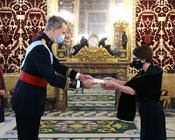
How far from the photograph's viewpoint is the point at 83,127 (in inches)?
294

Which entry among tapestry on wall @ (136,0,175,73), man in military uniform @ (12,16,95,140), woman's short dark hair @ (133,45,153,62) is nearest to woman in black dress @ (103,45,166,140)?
woman's short dark hair @ (133,45,153,62)

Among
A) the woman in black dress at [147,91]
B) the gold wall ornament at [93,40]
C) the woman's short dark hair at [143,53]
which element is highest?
the gold wall ornament at [93,40]

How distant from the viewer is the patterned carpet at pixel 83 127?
6.56 metres

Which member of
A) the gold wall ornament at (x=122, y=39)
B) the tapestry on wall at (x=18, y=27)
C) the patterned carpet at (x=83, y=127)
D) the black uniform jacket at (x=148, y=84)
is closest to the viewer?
the black uniform jacket at (x=148, y=84)

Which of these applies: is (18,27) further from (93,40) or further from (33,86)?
(33,86)

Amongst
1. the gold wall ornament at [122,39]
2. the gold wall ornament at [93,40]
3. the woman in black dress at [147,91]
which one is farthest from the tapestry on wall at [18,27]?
the woman in black dress at [147,91]

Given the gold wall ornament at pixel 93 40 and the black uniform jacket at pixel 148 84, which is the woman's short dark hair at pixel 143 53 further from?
the gold wall ornament at pixel 93 40

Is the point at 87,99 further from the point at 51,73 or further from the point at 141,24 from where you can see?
the point at 51,73

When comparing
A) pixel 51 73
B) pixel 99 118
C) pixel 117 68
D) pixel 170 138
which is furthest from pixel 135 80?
pixel 117 68

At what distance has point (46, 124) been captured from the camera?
25.7ft

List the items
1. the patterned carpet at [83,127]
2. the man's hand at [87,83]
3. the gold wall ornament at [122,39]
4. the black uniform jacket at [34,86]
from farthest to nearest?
1. the gold wall ornament at [122,39]
2. the patterned carpet at [83,127]
3. the man's hand at [87,83]
4. the black uniform jacket at [34,86]

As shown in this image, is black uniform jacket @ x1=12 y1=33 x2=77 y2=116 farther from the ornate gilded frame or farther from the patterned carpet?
the ornate gilded frame

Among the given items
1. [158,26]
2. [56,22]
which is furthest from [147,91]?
[158,26]

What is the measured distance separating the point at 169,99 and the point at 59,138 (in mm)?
4680
